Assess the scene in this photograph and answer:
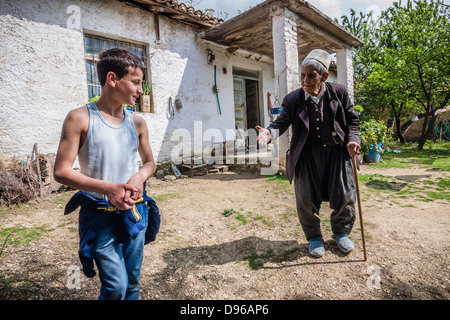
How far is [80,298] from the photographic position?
7.06 feet

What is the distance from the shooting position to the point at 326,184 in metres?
2.59

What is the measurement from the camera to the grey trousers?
247 centimetres

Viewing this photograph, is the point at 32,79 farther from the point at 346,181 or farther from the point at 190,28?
the point at 346,181

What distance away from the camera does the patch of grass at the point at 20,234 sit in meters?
3.14

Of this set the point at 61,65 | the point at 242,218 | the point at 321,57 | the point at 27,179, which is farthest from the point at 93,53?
the point at 321,57

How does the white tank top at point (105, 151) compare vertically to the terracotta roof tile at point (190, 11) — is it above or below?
below

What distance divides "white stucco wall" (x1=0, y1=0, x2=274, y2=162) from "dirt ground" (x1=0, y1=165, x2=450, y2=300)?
161 cm

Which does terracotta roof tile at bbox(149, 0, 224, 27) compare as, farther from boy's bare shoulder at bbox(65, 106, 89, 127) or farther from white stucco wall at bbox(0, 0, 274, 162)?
boy's bare shoulder at bbox(65, 106, 89, 127)

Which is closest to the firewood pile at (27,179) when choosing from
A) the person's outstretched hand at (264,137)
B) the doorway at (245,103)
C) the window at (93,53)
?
the window at (93,53)

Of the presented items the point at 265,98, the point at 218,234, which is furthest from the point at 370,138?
the point at 218,234

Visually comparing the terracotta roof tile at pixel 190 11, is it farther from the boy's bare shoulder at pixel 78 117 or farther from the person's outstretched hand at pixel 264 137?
the boy's bare shoulder at pixel 78 117

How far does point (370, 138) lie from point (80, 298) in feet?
26.3

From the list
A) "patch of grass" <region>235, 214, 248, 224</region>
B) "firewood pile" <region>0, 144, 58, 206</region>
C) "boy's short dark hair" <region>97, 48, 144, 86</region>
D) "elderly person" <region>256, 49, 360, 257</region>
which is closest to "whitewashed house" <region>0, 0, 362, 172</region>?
"firewood pile" <region>0, 144, 58, 206</region>

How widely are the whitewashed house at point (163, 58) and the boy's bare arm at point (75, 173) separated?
476cm
